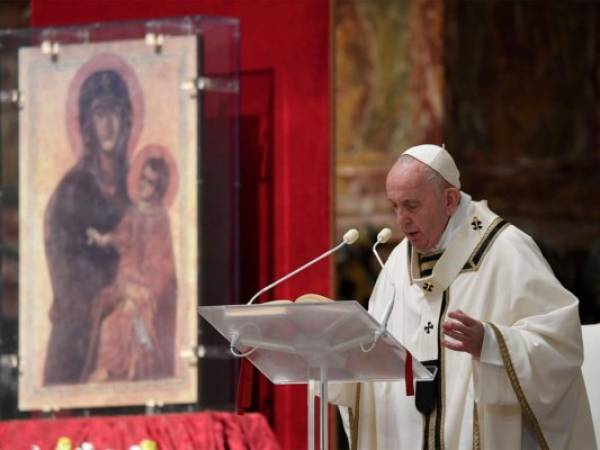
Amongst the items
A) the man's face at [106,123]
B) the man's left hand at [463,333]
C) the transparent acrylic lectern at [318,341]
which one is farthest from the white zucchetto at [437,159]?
the man's face at [106,123]

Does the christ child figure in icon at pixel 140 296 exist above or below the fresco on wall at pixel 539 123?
below

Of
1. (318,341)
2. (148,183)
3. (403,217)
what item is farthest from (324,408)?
(148,183)

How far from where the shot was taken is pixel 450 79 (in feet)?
32.7

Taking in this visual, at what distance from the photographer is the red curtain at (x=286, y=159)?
923 centimetres

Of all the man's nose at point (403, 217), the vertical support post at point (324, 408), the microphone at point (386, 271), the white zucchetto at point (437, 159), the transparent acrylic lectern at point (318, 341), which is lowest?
the vertical support post at point (324, 408)

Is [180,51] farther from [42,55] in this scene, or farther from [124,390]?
[124,390]

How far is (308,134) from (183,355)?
1468 millimetres

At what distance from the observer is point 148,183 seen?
29.8 ft

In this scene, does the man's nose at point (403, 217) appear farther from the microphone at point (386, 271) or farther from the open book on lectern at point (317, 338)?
the open book on lectern at point (317, 338)

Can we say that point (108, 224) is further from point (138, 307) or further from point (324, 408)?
point (324, 408)

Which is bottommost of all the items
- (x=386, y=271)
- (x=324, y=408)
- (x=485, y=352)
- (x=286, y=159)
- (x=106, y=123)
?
(x=324, y=408)

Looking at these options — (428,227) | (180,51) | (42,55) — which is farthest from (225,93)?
(428,227)

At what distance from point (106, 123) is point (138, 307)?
1077mm

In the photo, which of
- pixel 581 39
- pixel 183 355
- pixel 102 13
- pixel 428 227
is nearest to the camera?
pixel 428 227
